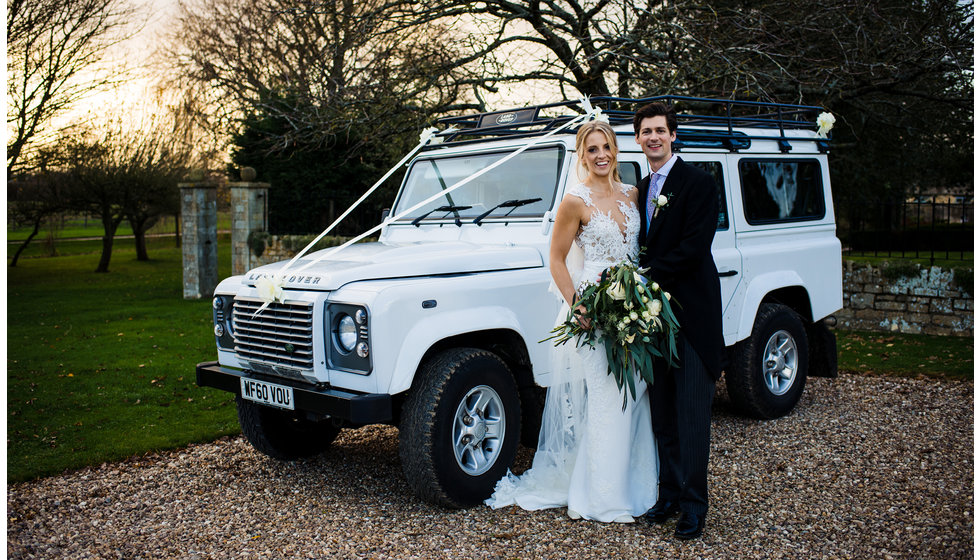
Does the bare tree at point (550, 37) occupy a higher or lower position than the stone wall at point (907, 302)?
higher

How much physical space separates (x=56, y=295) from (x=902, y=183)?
2030 cm

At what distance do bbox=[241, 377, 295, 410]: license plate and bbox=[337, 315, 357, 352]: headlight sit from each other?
45 cm

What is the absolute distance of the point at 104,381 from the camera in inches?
326

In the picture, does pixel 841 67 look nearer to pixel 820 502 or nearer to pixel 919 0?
pixel 919 0

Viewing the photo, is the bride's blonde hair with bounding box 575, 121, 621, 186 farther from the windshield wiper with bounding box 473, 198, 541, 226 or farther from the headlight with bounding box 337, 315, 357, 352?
the headlight with bounding box 337, 315, 357, 352

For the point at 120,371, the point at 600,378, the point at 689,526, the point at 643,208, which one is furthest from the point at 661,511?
the point at 120,371

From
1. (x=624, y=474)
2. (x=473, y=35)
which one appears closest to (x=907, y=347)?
(x=624, y=474)

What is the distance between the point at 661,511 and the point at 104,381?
6402mm

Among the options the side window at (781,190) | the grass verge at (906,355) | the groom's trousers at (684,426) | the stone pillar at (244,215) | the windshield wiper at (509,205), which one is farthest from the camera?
the stone pillar at (244,215)

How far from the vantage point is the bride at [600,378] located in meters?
4.34

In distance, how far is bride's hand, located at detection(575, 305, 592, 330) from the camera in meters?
4.26

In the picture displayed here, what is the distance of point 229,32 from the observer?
22891 mm

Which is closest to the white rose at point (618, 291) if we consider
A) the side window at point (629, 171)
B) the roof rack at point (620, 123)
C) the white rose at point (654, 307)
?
the white rose at point (654, 307)

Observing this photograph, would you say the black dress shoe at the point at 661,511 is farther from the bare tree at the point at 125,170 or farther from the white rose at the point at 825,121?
the bare tree at the point at 125,170
